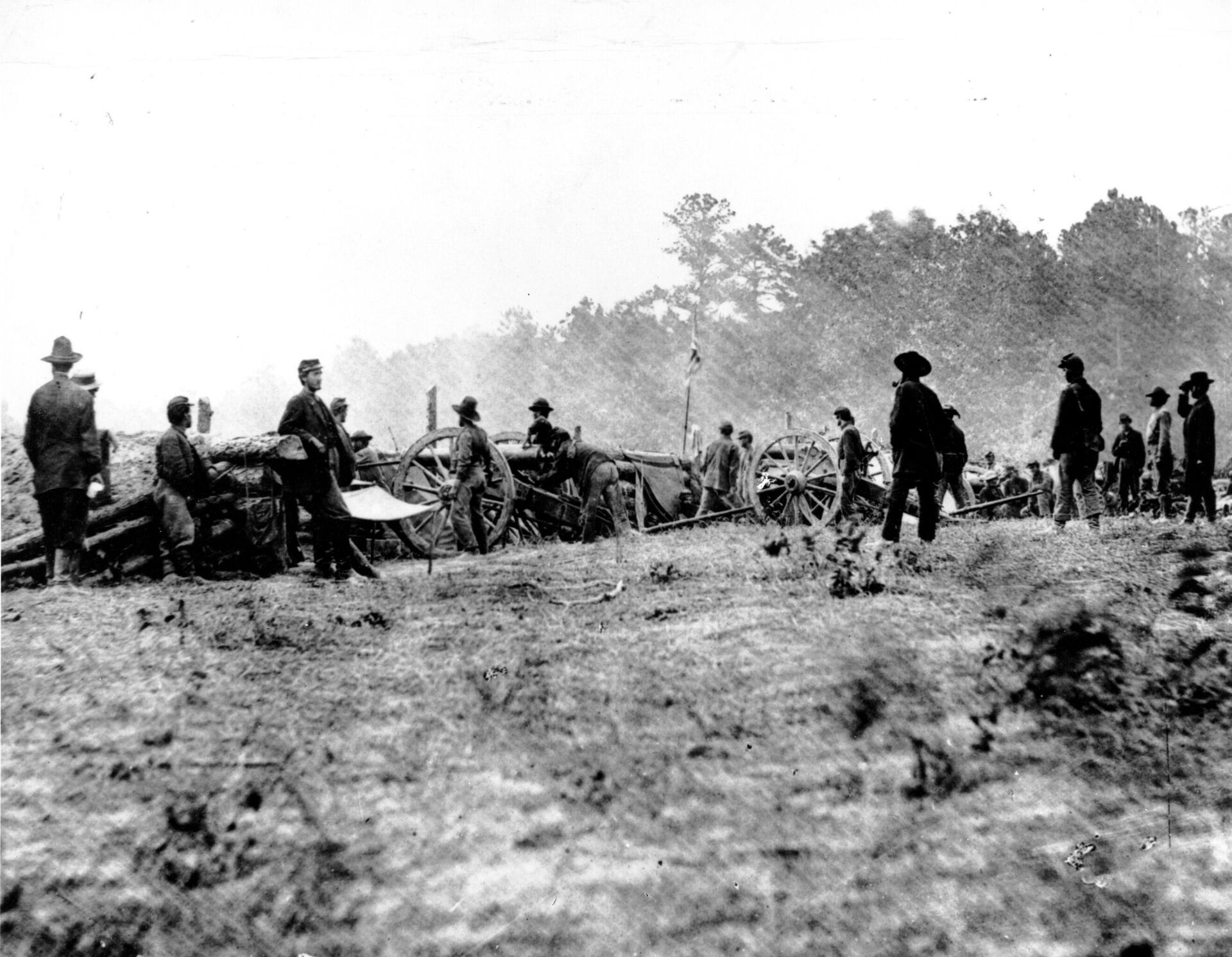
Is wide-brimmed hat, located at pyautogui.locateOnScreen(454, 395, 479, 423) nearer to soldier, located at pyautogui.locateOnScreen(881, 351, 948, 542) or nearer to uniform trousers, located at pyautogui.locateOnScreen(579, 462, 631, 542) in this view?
uniform trousers, located at pyautogui.locateOnScreen(579, 462, 631, 542)

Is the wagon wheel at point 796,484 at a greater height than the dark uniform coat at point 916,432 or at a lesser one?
lesser

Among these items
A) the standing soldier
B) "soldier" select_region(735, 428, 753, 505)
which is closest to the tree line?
"soldier" select_region(735, 428, 753, 505)

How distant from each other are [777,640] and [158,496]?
193 inches

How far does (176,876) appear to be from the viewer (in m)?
3.62

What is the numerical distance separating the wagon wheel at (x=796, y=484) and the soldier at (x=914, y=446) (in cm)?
268

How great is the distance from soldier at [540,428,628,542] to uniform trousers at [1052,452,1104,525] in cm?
419

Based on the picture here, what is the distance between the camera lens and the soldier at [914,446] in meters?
7.39

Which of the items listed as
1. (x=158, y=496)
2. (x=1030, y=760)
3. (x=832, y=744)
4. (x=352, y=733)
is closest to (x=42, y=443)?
(x=158, y=496)

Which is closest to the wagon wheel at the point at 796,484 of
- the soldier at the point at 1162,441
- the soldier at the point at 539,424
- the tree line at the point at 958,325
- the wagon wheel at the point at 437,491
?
the soldier at the point at 539,424

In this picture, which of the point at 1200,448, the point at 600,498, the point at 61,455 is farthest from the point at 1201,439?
the point at 61,455

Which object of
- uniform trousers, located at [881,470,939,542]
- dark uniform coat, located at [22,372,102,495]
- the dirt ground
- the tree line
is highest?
the tree line

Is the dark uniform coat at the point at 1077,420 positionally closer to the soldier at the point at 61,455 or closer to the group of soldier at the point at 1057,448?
the group of soldier at the point at 1057,448

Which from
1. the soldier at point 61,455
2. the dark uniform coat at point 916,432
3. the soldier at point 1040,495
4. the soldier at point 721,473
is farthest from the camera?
the soldier at point 1040,495

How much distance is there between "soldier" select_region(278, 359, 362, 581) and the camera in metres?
6.88
